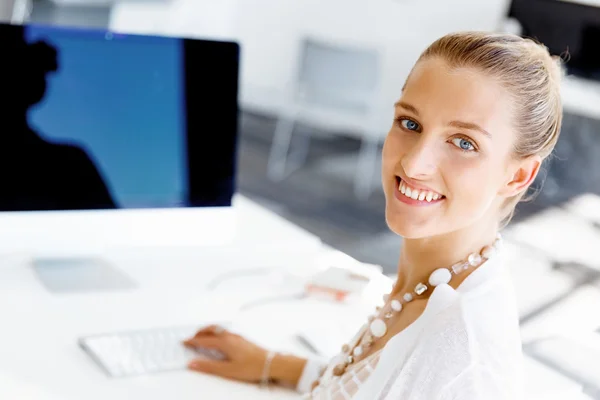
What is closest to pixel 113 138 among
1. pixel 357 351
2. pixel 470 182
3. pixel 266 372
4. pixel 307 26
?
pixel 266 372

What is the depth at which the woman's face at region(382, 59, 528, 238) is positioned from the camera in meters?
1.05

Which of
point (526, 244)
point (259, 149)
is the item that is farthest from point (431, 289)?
point (259, 149)

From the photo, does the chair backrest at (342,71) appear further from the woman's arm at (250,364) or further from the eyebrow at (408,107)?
the eyebrow at (408,107)

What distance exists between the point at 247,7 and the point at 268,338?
19.1 feet

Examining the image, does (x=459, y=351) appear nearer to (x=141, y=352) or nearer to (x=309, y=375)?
(x=309, y=375)

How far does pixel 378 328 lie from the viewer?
3.96ft

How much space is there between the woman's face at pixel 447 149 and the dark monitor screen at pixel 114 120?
604 mm

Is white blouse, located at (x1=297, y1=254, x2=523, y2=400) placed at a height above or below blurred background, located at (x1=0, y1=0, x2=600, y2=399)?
above

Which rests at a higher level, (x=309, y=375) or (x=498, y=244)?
(x=498, y=244)

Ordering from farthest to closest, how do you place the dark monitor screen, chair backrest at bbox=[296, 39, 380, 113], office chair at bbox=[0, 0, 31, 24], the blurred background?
1. chair backrest at bbox=[296, 39, 380, 113]
2. the blurred background
3. office chair at bbox=[0, 0, 31, 24]
4. the dark monitor screen

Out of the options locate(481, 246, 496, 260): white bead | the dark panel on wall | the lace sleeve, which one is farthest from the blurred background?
locate(481, 246, 496, 260): white bead

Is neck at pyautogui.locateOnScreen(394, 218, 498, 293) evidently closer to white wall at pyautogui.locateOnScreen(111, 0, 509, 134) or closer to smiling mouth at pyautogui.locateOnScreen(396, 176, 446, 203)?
smiling mouth at pyautogui.locateOnScreen(396, 176, 446, 203)

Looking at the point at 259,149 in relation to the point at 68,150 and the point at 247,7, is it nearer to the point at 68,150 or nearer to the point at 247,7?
the point at 247,7

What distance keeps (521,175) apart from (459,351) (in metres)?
0.29
